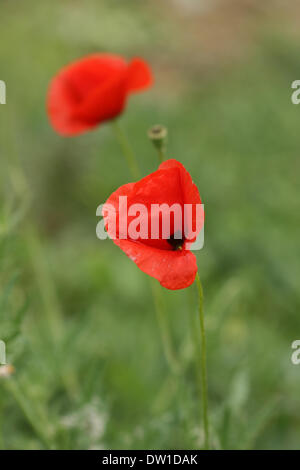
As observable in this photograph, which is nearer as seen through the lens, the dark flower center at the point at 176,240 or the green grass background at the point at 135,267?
the dark flower center at the point at 176,240

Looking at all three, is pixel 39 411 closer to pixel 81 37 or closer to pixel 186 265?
pixel 186 265

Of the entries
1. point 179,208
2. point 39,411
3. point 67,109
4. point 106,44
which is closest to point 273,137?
point 106,44

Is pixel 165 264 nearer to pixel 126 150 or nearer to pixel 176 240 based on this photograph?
pixel 176 240

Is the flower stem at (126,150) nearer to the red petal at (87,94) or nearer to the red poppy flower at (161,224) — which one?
the red petal at (87,94)

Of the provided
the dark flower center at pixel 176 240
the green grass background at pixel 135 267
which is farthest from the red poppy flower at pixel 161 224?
the green grass background at pixel 135 267

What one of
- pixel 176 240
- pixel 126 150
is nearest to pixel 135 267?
pixel 126 150

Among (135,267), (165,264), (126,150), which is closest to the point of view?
(165,264)
